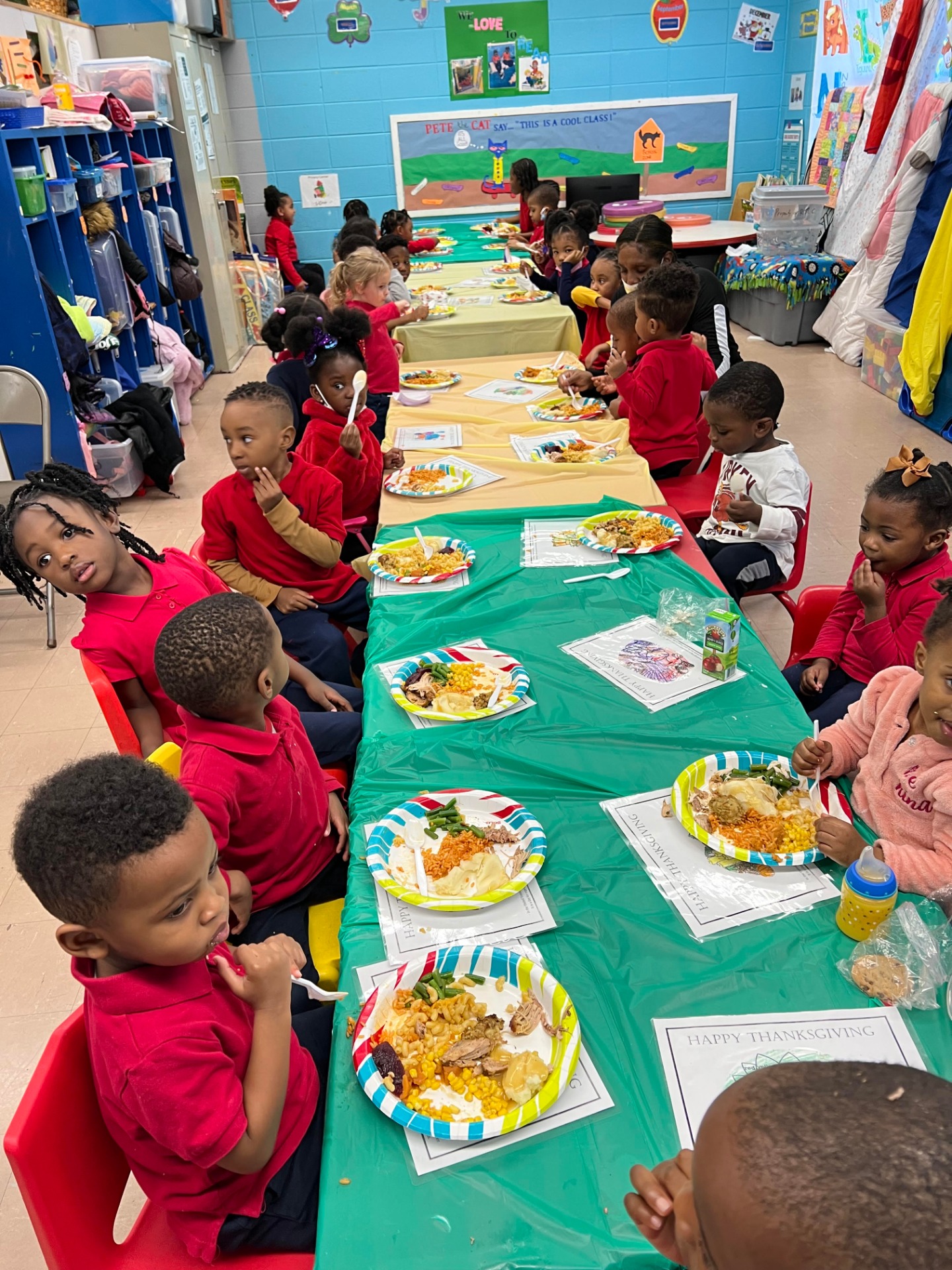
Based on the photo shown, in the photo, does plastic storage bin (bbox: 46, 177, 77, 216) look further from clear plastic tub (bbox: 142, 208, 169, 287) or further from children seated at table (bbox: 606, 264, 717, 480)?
children seated at table (bbox: 606, 264, 717, 480)

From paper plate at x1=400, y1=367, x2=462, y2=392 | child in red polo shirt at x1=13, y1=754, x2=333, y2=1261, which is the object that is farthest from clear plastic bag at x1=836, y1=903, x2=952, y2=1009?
paper plate at x1=400, y1=367, x2=462, y2=392

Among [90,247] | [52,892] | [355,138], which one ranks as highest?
[355,138]

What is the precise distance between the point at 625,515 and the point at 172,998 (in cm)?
176

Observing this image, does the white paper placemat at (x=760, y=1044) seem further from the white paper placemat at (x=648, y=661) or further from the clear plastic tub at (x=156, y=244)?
the clear plastic tub at (x=156, y=244)

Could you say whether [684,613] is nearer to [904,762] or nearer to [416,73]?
[904,762]

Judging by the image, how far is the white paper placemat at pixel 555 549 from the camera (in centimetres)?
223

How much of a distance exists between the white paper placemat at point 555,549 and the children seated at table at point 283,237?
20.8 feet

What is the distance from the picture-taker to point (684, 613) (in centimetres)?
192

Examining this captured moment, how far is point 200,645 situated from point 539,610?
866 millimetres

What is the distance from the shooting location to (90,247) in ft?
16.2

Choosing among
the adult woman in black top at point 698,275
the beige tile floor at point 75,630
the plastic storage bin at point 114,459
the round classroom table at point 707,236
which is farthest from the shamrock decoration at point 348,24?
the plastic storage bin at point 114,459

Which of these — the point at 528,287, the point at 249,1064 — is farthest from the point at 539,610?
the point at 528,287

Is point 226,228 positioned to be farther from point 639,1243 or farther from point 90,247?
point 639,1243

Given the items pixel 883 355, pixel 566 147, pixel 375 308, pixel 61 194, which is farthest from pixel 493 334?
pixel 566 147
